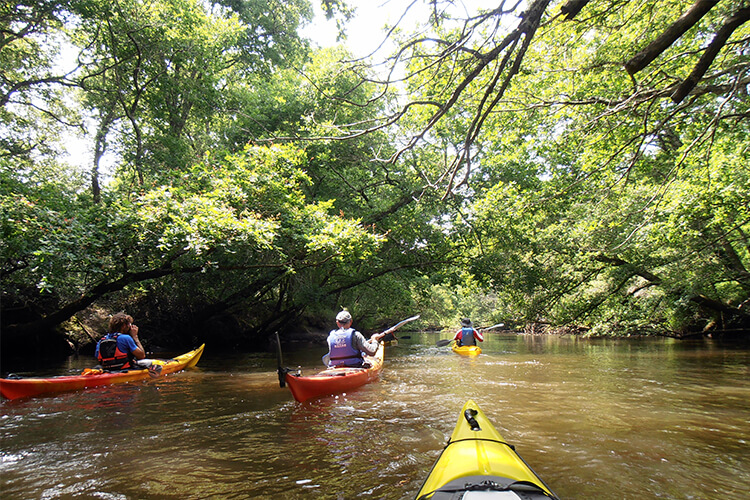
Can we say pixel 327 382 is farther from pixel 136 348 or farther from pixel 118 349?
pixel 118 349

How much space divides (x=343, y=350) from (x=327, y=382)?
1.02m

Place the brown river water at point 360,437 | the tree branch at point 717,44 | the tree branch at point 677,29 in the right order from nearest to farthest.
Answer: the brown river water at point 360,437 → the tree branch at point 677,29 → the tree branch at point 717,44

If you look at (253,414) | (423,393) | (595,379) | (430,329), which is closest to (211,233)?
(253,414)

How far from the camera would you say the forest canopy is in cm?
692

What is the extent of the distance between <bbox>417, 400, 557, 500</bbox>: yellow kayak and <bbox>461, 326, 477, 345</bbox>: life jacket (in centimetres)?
1002

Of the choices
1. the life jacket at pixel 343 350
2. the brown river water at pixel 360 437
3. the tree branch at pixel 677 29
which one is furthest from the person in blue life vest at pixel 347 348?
the tree branch at pixel 677 29

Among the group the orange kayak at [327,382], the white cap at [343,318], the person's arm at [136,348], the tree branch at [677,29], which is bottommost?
the orange kayak at [327,382]

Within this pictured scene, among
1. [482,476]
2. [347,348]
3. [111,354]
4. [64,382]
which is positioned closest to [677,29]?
[482,476]

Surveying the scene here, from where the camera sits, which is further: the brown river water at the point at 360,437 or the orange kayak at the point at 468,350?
the orange kayak at the point at 468,350

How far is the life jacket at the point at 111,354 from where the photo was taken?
23.3 ft

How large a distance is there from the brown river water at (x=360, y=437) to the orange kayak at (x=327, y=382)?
0.17m

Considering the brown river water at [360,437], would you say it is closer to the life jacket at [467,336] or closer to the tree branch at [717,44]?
the tree branch at [717,44]

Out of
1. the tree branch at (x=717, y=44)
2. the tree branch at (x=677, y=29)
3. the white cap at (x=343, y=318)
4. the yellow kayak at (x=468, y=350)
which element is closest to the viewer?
the tree branch at (x=677, y=29)

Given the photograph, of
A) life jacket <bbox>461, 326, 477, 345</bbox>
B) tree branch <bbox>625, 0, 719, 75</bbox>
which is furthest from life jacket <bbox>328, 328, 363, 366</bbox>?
life jacket <bbox>461, 326, 477, 345</bbox>
